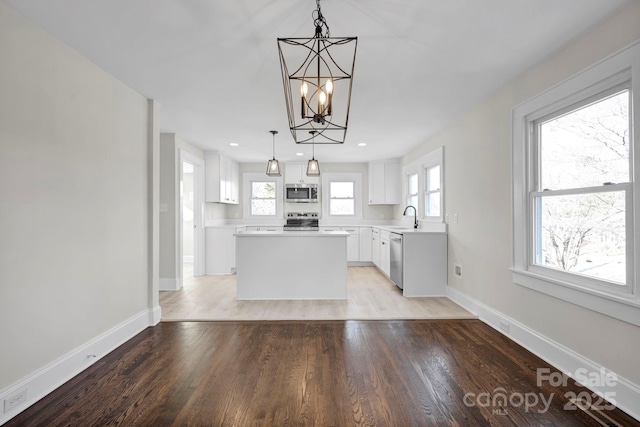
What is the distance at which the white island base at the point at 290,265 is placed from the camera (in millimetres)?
3877

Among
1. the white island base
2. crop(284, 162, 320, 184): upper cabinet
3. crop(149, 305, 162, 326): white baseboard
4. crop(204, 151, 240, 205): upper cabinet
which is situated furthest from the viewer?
crop(284, 162, 320, 184): upper cabinet

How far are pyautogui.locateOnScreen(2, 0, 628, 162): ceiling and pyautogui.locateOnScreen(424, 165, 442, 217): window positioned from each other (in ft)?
4.54

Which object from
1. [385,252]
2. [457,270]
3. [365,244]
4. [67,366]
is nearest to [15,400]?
[67,366]

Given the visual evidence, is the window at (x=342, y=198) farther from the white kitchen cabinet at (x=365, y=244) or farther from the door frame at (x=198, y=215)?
the door frame at (x=198, y=215)

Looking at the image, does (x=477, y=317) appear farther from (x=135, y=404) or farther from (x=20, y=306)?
(x=20, y=306)

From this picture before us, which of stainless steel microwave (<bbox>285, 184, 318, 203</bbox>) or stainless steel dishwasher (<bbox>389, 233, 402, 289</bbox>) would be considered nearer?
stainless steel dishwasher (<bbox>389, 233, 402, 289</bbox>)

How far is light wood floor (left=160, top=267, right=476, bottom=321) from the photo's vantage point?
3.28 meters

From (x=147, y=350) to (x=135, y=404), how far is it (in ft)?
2.57

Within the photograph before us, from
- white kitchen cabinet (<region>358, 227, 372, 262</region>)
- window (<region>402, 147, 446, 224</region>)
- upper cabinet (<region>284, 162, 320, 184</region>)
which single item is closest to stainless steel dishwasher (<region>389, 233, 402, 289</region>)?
window (<region>402, 147, 446, 224</region>)

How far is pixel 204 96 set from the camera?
2.99 m

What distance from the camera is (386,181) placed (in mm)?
6277

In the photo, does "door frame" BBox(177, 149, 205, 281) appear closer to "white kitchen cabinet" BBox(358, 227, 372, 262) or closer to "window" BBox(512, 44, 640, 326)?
"white kitchen cabinet" BBox(358, 227, 372, 262)

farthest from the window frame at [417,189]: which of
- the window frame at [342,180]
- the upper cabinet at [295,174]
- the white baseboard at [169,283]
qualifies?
the white baseboard at [169,283]

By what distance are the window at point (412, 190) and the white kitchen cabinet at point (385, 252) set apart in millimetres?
804
